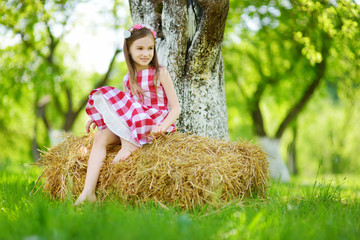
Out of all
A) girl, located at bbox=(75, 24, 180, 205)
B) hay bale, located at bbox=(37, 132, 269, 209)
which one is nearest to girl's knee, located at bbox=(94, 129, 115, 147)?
girl, located at bbox=(75, 24, 180, 205)

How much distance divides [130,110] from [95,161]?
0.58 metres

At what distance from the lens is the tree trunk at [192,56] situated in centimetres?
365

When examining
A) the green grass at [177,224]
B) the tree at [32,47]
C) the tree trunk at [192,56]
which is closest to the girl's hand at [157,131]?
the green grass at [177,224]

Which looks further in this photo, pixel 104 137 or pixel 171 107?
pixel 171 107

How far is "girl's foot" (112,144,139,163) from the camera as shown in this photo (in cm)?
288

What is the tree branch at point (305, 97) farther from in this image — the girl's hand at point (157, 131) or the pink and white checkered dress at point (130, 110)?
the girl's hand at point (157, 131)

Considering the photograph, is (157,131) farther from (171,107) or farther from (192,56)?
(192,56)

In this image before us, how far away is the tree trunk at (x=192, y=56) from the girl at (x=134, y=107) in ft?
A: 1.58

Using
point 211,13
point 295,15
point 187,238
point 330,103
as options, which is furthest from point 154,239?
point 330,103

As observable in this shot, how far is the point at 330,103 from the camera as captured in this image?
24.7 meters

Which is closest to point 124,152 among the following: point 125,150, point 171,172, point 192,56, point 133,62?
point 125,150

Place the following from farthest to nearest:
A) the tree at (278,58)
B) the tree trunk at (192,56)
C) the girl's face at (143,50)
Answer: the tree at (278,58) → the tree trunk at (192,56) → the girl's face at (143,50)

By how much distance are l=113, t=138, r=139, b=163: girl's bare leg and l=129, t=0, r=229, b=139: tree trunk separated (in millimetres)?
916

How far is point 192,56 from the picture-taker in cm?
370
